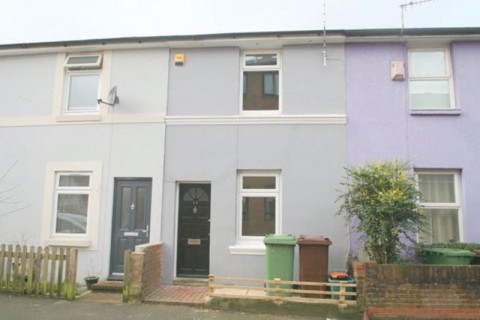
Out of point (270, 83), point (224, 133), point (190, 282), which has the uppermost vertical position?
point (270, 83)

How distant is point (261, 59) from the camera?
9.38 meters

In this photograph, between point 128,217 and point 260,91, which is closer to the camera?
point 128,217

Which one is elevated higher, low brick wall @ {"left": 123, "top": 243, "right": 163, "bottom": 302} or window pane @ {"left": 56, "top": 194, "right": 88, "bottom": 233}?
window pane @ {"left": 56, "top": 194, "right": 88, "bottom": 233}

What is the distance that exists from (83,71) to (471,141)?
8.74 metres

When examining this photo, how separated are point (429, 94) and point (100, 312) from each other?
25.6ft

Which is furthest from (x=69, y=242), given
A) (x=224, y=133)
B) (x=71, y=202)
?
(x=224, y=133)

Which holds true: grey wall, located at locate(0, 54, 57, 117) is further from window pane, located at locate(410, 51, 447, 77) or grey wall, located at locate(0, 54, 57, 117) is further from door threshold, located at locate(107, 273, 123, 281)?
window pane, located at locate(410, 51, 447, 77)

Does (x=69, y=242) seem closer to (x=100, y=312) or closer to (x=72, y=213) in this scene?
(x=72, y=213)

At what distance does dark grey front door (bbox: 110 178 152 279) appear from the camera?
8.91m

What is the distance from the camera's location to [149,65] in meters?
9.46

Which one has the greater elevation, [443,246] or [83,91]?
[83,91]

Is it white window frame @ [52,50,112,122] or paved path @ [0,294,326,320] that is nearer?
paved path @ [0,294,326,320]

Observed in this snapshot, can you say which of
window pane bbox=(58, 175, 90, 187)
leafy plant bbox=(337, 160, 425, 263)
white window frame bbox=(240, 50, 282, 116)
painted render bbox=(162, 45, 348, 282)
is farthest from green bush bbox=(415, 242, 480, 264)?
window pane bbox=(58, 175, 90, 187)

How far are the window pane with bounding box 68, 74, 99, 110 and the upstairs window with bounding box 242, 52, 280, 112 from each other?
3.56 metres
